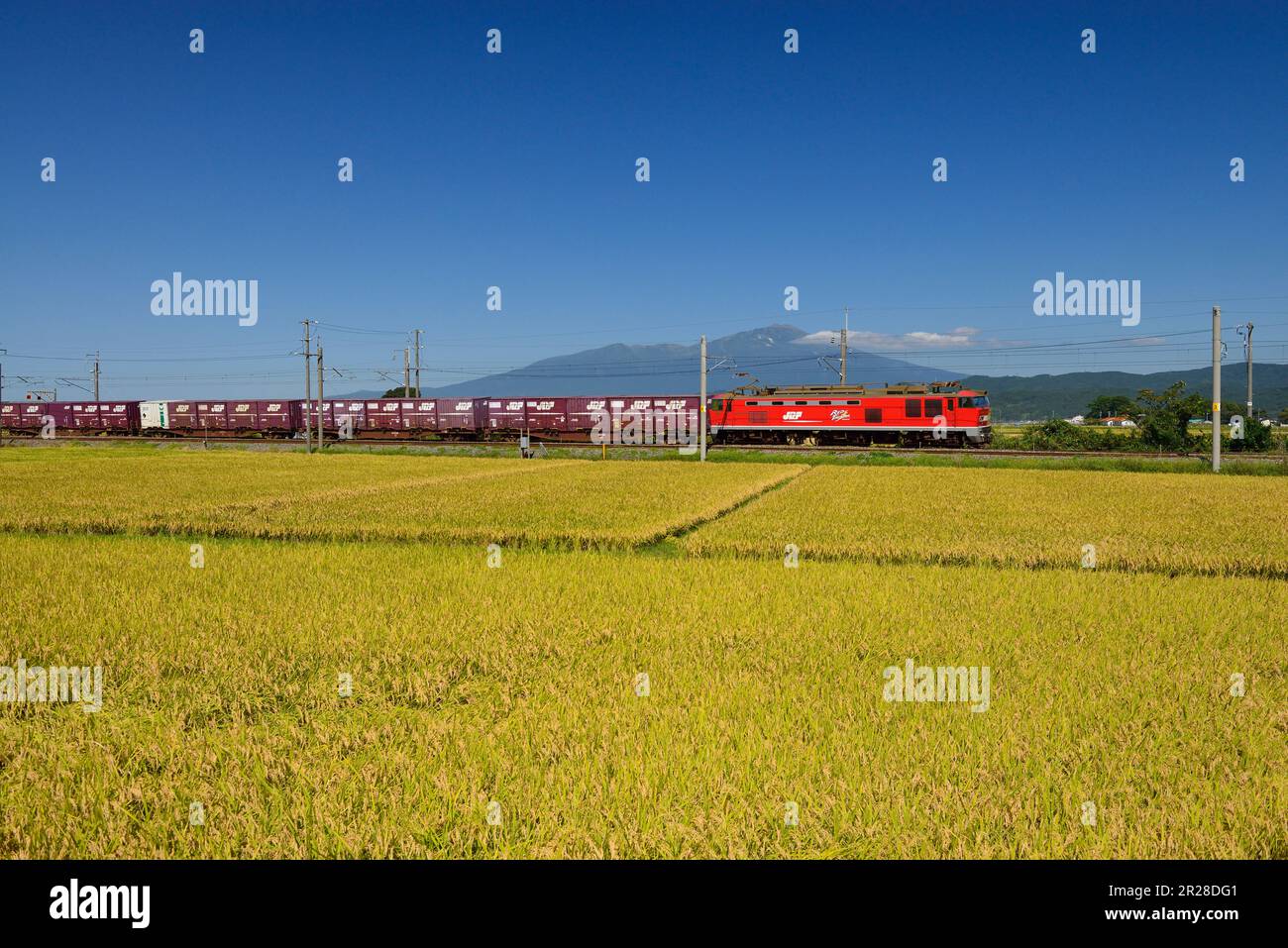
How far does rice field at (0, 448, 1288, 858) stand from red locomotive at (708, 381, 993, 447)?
111ft

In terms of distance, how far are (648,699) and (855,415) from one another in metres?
46.6

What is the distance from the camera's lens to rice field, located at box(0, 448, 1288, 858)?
4.37 meters

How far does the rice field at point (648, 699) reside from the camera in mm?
4367

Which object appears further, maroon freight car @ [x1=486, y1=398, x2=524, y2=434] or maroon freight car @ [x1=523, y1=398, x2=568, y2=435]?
maroon freight car @ [x1=486, y1=398, x2=524, y2=434]

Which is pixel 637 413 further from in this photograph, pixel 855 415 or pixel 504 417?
pixel 855 415

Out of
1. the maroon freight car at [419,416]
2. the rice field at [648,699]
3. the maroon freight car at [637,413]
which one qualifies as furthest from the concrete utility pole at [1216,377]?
the maroon freight car at [419,416]

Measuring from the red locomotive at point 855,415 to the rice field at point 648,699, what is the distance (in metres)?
33.7

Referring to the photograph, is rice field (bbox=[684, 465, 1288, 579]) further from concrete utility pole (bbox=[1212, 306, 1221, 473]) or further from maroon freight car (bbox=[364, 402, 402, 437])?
maroon freight car (bbox=[364, 402, 402, 437])

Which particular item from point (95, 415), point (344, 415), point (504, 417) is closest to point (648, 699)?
point (504, 417)

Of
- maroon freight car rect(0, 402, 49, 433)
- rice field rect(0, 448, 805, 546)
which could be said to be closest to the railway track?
maroon freight car rect(0, 402, 49, 433)

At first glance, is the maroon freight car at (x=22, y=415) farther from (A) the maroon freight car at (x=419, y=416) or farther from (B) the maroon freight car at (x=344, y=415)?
(A) the maroon freight car at (x=419, y=416)
